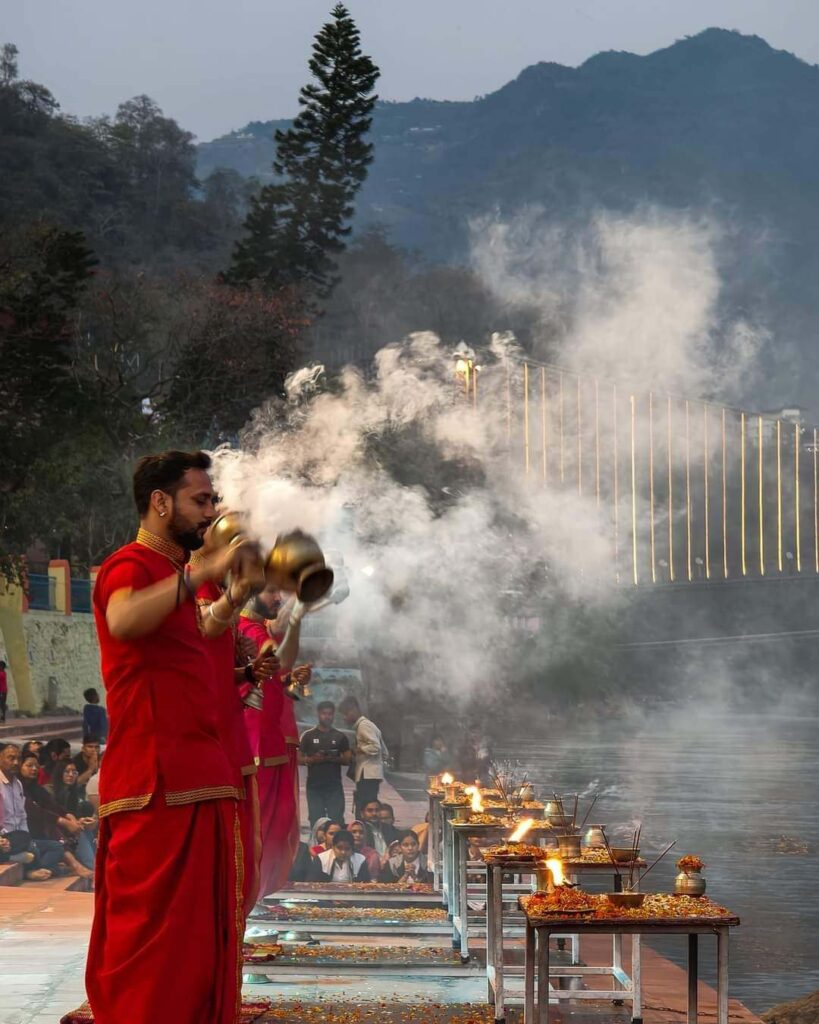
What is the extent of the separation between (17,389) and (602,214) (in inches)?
5601

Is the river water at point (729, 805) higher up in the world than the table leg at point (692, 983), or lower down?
lower down

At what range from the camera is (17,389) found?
26.4 metres

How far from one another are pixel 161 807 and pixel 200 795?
0.11 metres

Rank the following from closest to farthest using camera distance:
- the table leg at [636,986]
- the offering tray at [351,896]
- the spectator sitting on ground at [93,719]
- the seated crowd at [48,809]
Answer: the table leg at [636,986] → the offering tray at [351,896] → the seated crowd at [48,809] → the spectator sitting on ground at [93,719]

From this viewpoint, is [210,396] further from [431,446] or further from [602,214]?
[602,214]

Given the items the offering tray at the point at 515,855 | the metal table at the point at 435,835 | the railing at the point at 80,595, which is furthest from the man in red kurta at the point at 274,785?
the railing at the point at 80,595

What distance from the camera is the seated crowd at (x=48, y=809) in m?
12.3

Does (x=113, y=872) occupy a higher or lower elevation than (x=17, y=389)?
lower

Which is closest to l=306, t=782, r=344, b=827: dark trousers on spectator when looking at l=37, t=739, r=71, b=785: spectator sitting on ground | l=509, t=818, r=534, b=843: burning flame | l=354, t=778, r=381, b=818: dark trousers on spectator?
l=354, t=778, r=381, b=818: dark trousers on spectator

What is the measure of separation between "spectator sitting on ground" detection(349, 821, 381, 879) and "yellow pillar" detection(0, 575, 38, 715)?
11.3 meters

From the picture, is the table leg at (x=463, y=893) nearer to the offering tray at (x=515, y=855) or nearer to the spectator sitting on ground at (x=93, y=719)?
the offering tray at (x=515, y=855)

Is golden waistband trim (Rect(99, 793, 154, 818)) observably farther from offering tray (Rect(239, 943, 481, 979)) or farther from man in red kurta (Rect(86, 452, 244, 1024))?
offering tray (Rect(239, 943, 481, 979))

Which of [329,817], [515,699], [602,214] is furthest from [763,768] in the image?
[602,214]

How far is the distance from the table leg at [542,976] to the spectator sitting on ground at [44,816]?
7.33m
